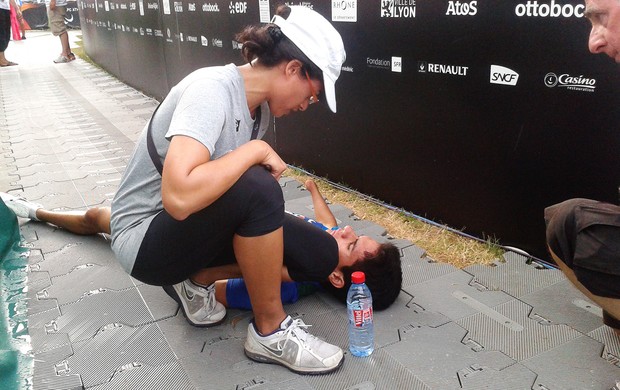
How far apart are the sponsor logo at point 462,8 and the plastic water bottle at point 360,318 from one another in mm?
1529

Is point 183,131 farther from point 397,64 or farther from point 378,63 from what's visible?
point 378,63

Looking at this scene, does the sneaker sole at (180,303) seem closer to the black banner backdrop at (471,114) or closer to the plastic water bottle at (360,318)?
the plastic water bottle at (360,318)

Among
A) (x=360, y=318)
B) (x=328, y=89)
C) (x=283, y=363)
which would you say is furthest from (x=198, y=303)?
(x=328, y=89)

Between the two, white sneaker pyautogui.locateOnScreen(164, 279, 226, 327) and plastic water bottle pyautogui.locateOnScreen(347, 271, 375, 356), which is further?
white sneaker pyautogui.locateOnScreen(164, 279, 226, 327)

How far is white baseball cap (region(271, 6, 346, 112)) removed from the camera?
6.37 feet

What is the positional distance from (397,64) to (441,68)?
36cm

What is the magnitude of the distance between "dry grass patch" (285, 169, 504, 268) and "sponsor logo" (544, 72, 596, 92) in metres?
0.92

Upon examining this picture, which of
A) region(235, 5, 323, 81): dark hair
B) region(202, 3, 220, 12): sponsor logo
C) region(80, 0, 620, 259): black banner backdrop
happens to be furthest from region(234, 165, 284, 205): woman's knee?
region(202, 3, 220, 12): sponsor logo

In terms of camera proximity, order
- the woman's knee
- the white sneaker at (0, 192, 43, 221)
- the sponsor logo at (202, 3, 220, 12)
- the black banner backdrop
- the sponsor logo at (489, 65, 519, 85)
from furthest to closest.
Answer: the sponsor logo at (202, 3, 220, 12), the white sneaker at (0, 192, 43, 221), the sponsor logo at (489, 65, 519, 85), the black banner backdrop, the woman's knee

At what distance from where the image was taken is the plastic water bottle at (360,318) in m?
2.17

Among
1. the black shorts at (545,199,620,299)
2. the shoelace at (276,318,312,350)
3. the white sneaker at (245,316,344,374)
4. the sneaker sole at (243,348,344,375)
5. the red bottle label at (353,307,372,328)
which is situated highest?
the black shorts at (545,199,620,299)

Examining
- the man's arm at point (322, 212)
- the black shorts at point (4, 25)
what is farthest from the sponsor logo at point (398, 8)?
the black shorts at point (4, 25)

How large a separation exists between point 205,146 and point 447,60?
180cm

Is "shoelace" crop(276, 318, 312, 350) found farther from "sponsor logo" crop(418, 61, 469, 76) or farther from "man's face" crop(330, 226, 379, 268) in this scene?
"sponsor logo" crop(418, 61, 469, 76)
